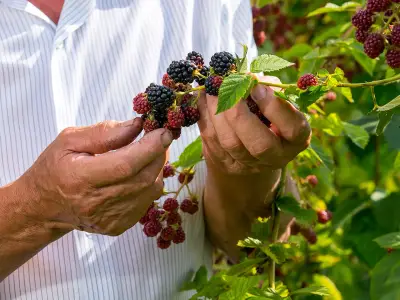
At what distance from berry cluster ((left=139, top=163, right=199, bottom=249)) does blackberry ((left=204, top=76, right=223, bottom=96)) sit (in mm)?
333

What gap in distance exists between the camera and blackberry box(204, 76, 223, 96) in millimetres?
1162

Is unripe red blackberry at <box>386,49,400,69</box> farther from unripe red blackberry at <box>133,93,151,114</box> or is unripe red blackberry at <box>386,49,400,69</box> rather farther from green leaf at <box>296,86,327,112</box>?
unripe red blackberry at <box>133,93,151,114</box>

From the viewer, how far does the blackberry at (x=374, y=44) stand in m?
1.18

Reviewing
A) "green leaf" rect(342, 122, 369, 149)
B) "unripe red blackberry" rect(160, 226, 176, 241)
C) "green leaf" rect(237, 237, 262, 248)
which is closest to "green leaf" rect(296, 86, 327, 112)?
"green leaf" rect(237, 237, 262, 248)

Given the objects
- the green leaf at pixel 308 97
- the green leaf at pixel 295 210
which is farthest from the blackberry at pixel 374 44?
the green leaf at pixel 295 210

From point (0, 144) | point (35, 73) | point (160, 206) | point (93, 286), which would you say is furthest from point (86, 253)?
point (35, 73)

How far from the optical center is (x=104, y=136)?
1217 millimetres

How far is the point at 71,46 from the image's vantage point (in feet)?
5.30

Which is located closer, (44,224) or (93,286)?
(44,224)

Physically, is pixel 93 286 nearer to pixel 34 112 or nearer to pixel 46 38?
pixel 34 112

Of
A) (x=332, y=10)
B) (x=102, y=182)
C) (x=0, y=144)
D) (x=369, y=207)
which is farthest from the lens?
(x=369, y=207)

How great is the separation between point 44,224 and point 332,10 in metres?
0.89

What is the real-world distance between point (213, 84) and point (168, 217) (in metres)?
0.41

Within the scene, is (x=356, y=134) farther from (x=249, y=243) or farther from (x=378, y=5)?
(x=378, y=5)
